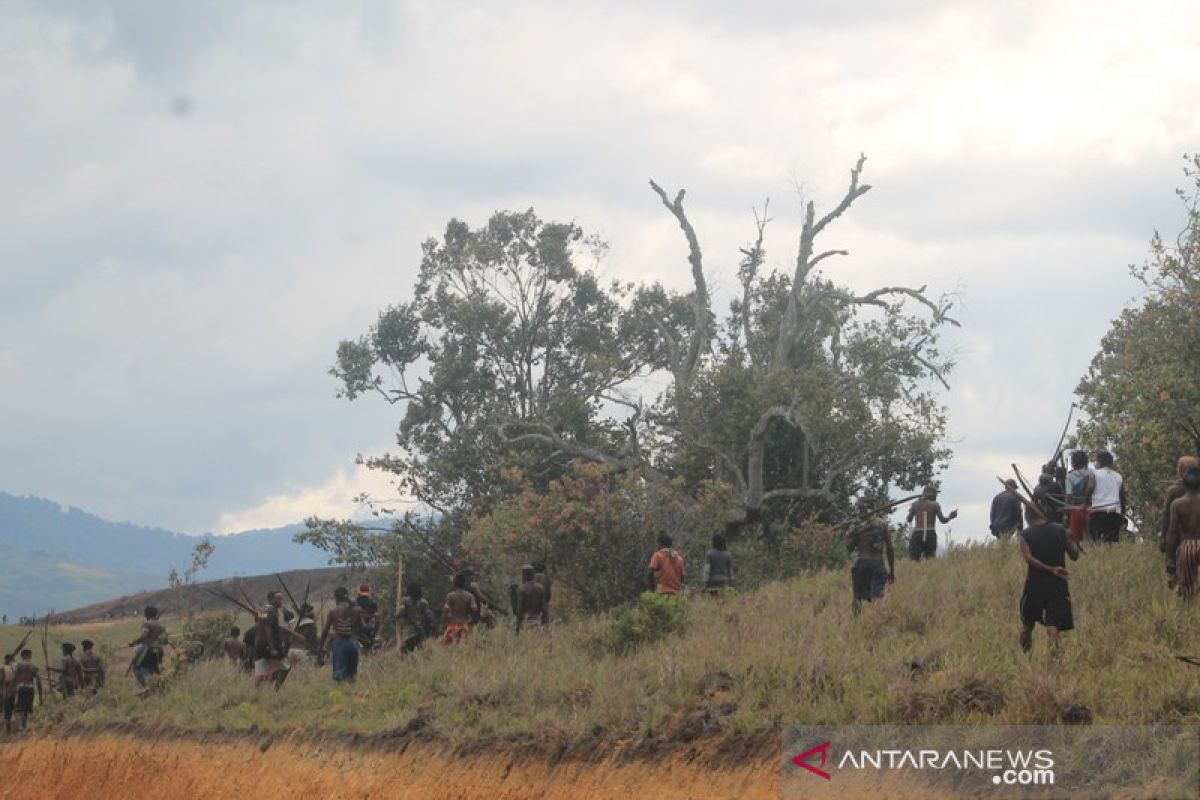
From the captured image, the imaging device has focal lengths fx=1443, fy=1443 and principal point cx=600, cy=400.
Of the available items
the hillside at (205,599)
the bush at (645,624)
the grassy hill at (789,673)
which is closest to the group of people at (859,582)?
the grassy hill at (789,673)

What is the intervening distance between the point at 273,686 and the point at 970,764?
12.7m

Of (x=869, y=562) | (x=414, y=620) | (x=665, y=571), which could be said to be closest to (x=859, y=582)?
(x=869, y=562)

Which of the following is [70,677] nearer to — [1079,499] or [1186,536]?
[1079,499]

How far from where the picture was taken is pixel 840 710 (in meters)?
12.6

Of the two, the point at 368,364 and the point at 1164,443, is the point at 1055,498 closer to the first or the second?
the point at 1164,443

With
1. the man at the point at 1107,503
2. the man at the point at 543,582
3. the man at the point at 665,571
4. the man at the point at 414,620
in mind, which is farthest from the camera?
the man at the point at 543,582

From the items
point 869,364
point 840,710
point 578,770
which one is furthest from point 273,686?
point 869,364

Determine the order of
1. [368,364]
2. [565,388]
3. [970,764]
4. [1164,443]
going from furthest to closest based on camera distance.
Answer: [368,364] < [565,388] < [1164,443] < [970,764]

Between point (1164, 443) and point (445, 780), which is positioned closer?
point (445, 780)

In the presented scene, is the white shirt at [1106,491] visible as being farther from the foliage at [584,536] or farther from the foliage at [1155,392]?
the foliage at [584,536]

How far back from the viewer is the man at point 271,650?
21.3 metres

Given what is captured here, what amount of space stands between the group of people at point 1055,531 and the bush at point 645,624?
2363 mm

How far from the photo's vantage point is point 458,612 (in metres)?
21.5

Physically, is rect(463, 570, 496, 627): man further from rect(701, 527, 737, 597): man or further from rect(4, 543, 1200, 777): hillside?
rect(701, 527, 737, 597): man
